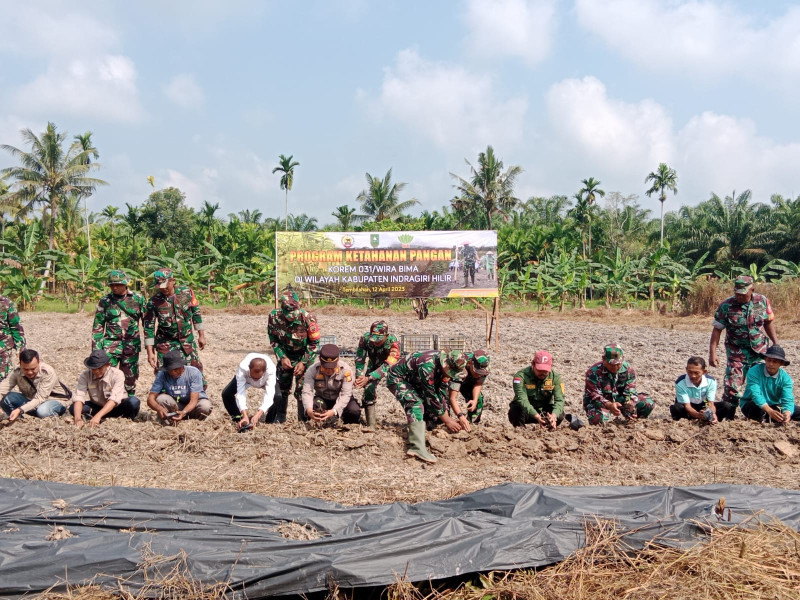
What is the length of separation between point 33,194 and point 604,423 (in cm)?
3370

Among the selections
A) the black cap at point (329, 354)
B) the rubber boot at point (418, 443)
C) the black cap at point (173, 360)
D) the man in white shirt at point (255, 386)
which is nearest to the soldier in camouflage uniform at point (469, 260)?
the man in white shirt at point (255, 386)

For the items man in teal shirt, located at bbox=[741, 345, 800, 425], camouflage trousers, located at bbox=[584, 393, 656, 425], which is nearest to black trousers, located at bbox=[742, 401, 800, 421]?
man in teal shirt, located at bbox=[741, 345, 800, 425]

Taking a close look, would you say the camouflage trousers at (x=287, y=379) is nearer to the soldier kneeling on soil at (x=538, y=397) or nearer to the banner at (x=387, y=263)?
the soldier kneeling on soil at (x=538, y=397)

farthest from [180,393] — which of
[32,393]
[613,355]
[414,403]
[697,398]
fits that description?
[697,398]

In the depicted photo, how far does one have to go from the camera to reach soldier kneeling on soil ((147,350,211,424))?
699 cm

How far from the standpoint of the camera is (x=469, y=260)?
1284cm

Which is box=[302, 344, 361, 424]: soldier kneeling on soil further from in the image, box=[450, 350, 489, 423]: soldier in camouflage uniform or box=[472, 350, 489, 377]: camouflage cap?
box=[472, 350, 489, 377]: camouflage cap

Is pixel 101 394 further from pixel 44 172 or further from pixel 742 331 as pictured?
pixel 44 172

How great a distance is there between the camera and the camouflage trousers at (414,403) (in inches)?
256

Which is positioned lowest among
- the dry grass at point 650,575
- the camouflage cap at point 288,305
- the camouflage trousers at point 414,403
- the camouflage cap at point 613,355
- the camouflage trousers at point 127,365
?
the dry grass at point 650,575

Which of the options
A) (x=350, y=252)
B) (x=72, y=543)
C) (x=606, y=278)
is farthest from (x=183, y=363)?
(x=606, y=278)

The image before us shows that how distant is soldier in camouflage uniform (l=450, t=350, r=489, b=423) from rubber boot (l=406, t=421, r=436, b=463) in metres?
0.60

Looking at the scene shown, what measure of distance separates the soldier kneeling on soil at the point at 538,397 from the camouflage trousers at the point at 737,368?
1.85 meters

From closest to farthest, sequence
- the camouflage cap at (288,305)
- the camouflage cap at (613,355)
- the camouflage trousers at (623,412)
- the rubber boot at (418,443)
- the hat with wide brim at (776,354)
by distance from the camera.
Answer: the rubber boot at (418,443)
the hat with wide brim at (776,354)
the camouflage cap at (613,355)
the camouflage trousers at (623,412)
the camouflage cap at (288,305)
